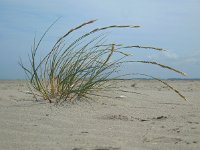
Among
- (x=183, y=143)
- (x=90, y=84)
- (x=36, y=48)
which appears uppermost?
(x=36, y=48)

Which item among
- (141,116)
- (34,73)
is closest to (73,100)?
(34,73)

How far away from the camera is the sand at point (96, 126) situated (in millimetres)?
2027

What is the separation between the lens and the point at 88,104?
3627mm

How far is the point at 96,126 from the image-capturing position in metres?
2.55

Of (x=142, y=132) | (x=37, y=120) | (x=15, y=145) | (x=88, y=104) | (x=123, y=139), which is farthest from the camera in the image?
(x=88, y=104)

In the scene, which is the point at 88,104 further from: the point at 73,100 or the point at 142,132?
the point at 142,132

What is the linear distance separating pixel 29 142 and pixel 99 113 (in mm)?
1177

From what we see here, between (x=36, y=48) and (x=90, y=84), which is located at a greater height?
(x=36, y=48)

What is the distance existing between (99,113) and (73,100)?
59cm

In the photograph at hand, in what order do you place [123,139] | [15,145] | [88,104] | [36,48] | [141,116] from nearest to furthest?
[15,145] → [123,139] → [141,116] → [88,104] → [36,48]

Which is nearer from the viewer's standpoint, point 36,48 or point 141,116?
point 141,116

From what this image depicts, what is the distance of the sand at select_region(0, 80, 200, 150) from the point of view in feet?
6.65

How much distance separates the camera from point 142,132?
2.38 meters

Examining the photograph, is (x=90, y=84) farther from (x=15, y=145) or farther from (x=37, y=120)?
(x=15, y=145)
